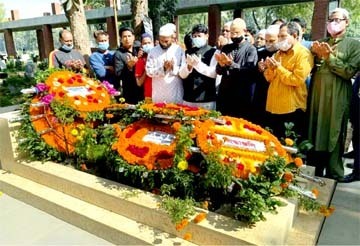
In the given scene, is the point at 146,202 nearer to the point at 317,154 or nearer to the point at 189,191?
the point at 189,191

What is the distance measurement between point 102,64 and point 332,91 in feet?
9.00

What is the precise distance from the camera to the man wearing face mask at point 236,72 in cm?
310

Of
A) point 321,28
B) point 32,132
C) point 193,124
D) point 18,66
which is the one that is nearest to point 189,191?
point 193,124

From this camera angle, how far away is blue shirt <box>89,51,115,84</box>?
4.21 meters

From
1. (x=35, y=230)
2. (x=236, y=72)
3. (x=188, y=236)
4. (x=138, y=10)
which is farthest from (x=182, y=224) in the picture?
(x=138, y=10)

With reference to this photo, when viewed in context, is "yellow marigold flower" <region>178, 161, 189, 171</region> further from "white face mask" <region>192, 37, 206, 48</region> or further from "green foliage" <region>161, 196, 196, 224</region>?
"white face mask" <region>192, 37, 206, 48</region>

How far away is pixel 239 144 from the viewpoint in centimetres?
243

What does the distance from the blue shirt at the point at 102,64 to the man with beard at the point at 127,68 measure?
0.83 feet

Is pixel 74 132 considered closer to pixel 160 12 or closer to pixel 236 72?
pixel 236 72

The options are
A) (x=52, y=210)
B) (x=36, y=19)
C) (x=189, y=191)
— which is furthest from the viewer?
(x=36, y=19)

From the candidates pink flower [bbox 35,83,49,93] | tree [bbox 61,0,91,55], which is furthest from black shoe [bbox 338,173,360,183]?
tree [bbox 61,0,91,55]

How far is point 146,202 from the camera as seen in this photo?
8.18ft

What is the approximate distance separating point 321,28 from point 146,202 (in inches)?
400

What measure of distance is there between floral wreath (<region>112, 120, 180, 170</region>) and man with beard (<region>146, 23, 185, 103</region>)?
1.81 ft
